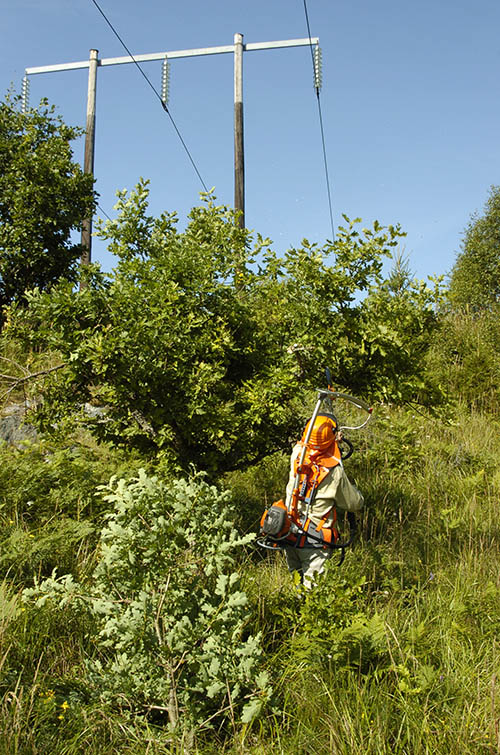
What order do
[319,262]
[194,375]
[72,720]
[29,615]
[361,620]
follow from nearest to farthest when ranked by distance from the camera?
[72,720] < [361,620] < [29,615] < [194,375] < [319,262]

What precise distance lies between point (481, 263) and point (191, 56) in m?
11.2

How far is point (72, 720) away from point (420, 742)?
58.5 inches

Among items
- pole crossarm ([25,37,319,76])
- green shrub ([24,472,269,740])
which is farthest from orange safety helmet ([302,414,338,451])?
pole crossarm ([25,37,319,76])

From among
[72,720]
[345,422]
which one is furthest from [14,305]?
[345,422]

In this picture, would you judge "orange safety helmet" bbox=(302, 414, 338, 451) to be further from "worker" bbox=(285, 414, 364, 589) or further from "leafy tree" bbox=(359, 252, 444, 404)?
"leafy tree" bbox=(359, 252, 444, 404)

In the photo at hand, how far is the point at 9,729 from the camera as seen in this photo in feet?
7.85

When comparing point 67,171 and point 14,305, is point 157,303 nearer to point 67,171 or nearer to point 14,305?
point 14,305

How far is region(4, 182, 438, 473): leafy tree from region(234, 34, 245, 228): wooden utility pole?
23.4 ft

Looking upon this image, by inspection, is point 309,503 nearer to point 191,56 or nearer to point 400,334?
point 400,334

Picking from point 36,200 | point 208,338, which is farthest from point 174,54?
point 208,338

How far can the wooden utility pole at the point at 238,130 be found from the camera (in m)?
11.8

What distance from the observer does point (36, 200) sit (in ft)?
34.0

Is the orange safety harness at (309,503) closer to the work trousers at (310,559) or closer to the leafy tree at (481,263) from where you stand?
the work trousers at (310,559)

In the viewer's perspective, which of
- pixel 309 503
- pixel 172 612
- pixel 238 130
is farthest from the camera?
pixel 238 130
